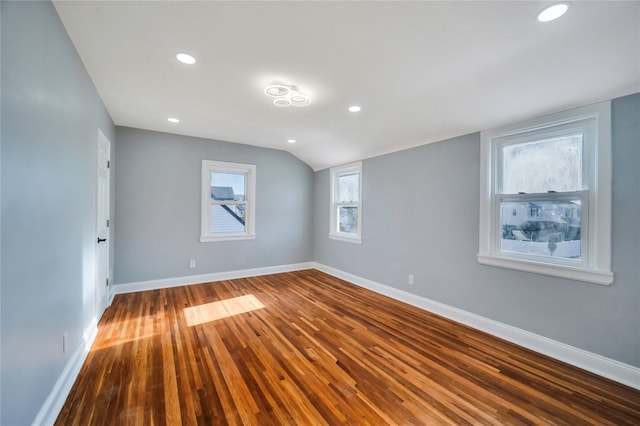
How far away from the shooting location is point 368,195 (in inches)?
176

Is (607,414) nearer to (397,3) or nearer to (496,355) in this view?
(496,355)

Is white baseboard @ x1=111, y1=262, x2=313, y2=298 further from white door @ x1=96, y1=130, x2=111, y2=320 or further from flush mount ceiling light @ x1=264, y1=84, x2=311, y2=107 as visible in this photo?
flush mount ceiling light @ x1=264, y1=84, x2=311, y2=107

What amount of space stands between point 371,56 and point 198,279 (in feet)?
14.1

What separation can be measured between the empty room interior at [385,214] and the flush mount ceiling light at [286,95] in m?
0.05

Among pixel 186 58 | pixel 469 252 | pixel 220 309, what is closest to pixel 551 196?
pixel 469 252

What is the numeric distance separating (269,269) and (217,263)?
1.02m

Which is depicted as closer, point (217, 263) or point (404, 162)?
point (404, 162)

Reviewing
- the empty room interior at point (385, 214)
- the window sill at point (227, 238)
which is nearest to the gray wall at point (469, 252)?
the empty room interior at point (385, 214)

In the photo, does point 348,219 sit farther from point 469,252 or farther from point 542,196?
point 542,196

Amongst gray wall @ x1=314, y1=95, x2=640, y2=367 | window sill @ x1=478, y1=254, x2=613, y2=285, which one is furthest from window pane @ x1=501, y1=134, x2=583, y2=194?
window sill @ x1=478, y1=254, x2=613, y2=285

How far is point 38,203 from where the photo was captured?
144 cm

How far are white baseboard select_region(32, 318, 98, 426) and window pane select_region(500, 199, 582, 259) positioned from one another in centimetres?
391

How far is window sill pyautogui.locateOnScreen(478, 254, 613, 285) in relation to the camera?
7.06 feet

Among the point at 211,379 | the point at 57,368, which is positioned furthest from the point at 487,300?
the point at 57,368
